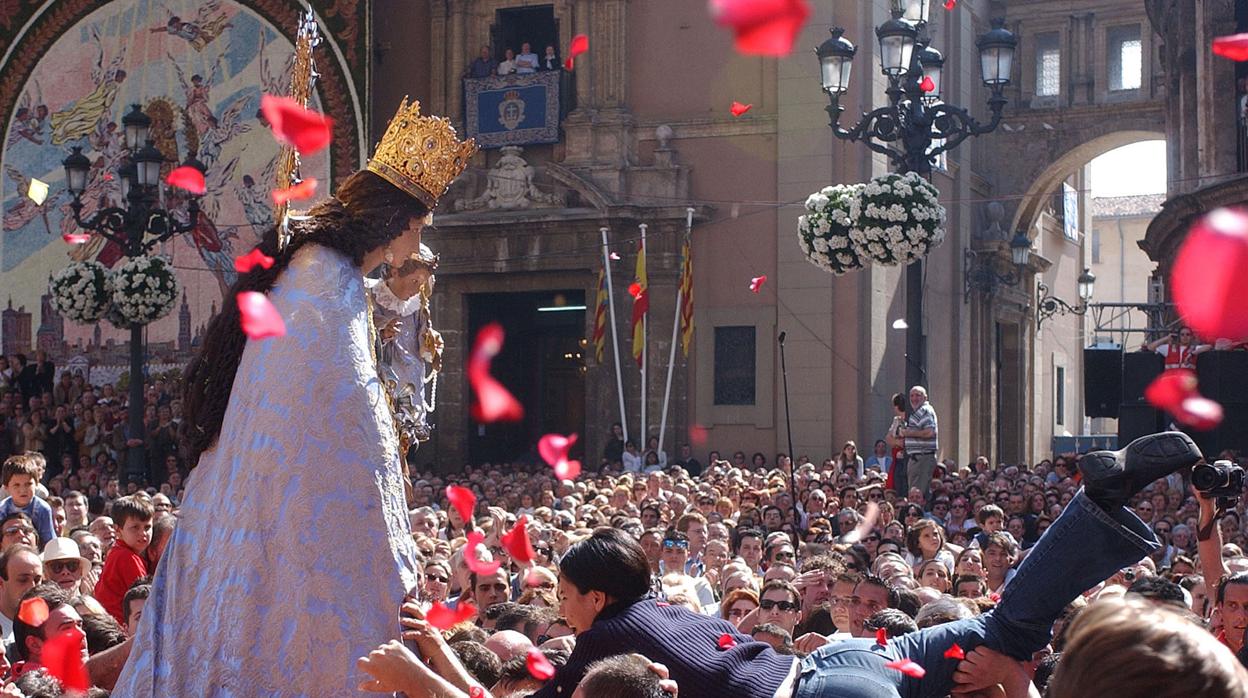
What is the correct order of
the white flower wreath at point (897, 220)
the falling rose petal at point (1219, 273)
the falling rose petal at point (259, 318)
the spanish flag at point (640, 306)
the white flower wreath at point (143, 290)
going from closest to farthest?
the falling rose petal at point (1219, 273)
the falling rose petal at point (259, 318)
the white flower wreath at point (897, 220)
the white flower wreath at point (143, 290)
the spanish flag at point (640, 306)

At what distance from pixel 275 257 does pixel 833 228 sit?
9.28 m

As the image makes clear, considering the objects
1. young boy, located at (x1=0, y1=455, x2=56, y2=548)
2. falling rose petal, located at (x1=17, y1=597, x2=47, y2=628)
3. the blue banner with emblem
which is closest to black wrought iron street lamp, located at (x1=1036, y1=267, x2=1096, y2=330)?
the blue banner with emblem

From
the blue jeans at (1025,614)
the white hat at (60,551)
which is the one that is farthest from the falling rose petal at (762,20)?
the white hat at (60,551)

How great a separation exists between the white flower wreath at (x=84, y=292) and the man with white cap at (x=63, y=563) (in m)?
12.3

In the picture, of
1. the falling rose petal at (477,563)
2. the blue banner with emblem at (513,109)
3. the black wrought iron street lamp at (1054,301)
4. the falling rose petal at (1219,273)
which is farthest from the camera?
the black wrought iron street lamp at (1054,301)

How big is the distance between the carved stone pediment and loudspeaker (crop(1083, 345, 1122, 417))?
10.0 meters

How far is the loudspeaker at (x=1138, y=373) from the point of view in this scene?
16203 millimetres

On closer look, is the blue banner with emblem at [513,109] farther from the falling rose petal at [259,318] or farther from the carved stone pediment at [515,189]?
the falling rose petal at [259,318]

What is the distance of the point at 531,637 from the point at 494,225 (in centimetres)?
2009

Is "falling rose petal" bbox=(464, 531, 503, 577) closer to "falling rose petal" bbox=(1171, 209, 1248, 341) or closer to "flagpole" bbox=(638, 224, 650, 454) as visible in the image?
"falling rose petal" bbox=(1171, 209, 1248, 341)

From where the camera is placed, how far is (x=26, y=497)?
10.5 metres

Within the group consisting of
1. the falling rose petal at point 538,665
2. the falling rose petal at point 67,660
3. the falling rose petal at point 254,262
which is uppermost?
the falling rose petal at point 254,262

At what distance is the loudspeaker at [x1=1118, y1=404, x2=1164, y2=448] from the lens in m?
14.9

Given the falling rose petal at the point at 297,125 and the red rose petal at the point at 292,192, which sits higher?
the falling rose petal at the point at 297,125
